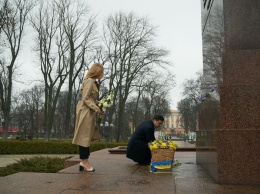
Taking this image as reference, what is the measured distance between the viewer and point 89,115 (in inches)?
193

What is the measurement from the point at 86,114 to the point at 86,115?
0.05 ft

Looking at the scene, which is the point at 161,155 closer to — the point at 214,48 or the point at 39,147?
the point at 214,48

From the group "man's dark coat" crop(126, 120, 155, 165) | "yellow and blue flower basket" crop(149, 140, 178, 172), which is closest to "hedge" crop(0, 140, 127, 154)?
"man's dark coat" crop(126, 120, 155, 165)

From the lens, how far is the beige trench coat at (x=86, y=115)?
15.8 ft

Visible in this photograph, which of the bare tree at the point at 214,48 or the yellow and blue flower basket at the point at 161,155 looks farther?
the yellow and blue flower basket at the point at 161,155

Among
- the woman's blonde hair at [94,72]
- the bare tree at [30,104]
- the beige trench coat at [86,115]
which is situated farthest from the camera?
the bare tree at [30,104]

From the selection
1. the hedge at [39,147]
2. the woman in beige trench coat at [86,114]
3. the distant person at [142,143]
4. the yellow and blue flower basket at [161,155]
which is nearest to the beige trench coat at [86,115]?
the woman in beige trench coat at [86,114]

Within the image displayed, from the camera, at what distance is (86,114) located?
4.88 m

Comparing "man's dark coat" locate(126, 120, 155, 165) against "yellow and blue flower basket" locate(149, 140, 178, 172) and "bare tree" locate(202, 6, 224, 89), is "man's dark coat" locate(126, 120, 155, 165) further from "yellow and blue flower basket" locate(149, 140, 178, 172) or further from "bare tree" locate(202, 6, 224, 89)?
"bare tree" locate(202, 6, 224, 89)

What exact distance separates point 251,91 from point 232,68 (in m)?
0.43

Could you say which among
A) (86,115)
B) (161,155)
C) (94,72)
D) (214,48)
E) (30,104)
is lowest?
(161,155)

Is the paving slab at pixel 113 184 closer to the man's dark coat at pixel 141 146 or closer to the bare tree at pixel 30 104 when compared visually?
the man's dark coat at pixel 141 146

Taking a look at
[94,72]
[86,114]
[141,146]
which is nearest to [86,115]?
[86,114]

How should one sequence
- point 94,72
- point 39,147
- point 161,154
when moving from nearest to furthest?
point 94,72 → point 161,154 → point 39,147
